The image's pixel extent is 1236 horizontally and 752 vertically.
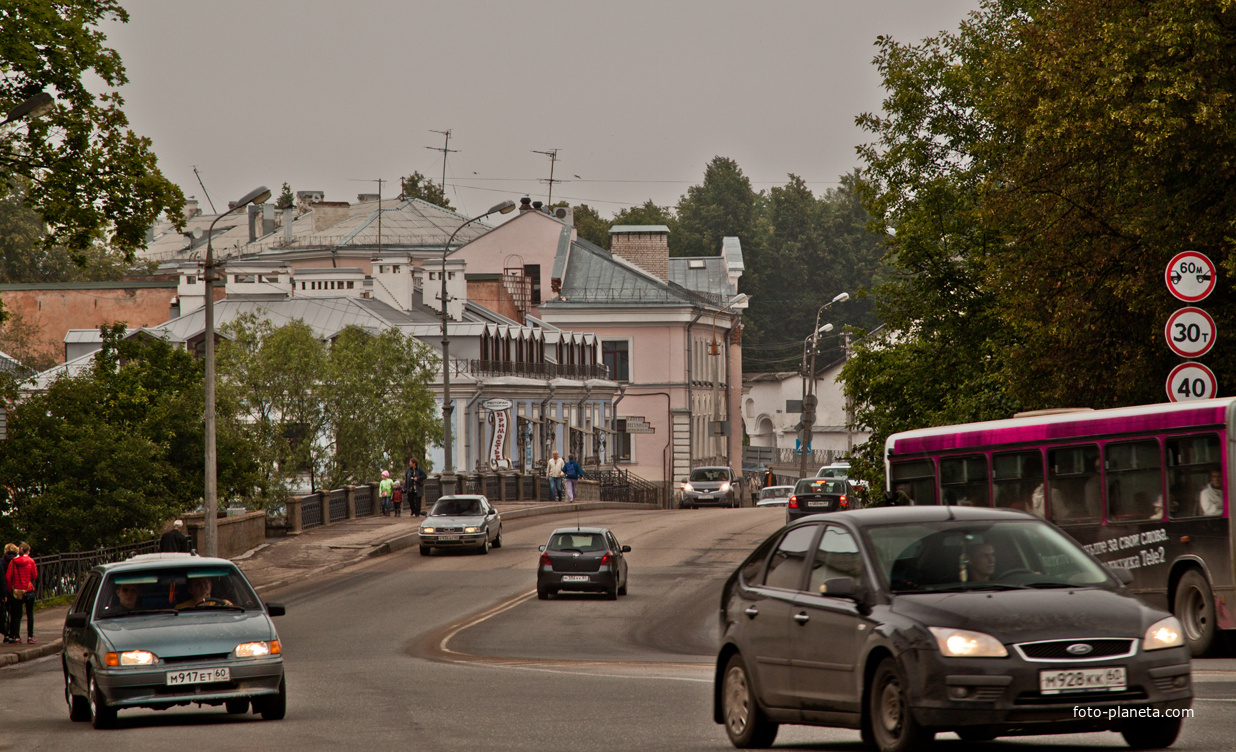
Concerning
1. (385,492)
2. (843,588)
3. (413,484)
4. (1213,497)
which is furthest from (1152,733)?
(385,492)

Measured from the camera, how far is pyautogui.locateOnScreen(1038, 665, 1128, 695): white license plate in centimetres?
786

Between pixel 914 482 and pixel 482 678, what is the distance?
8.23m

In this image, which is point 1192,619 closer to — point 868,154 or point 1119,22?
point 1119,22

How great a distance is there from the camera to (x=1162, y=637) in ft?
26.4

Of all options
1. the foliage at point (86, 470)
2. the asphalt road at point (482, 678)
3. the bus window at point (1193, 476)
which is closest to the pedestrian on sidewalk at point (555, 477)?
the asphalt road at point (482, 678)

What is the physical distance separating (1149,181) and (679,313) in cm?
6225

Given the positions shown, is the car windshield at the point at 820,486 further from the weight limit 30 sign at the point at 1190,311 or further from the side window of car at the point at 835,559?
the side window of car at the point at 835,559

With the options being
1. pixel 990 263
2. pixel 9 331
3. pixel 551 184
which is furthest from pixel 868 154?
pixel 551 184

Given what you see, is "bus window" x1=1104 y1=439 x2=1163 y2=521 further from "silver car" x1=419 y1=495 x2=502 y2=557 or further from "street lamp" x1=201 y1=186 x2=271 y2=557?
"silver car" x1=419 y1=495 x2=502 y2=557

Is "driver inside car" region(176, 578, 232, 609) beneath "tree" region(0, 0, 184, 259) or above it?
beneath

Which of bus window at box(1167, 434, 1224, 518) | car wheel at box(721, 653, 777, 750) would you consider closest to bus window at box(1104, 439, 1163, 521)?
bus window at box(1167, 434, 1224, 518)

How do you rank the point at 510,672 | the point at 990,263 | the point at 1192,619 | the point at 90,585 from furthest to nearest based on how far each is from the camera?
the point at 990,263, the point at 510,672, the point at 1192,619, the point at 90,585

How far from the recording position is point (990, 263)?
2711 cm

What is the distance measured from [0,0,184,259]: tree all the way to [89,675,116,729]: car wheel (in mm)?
17356
